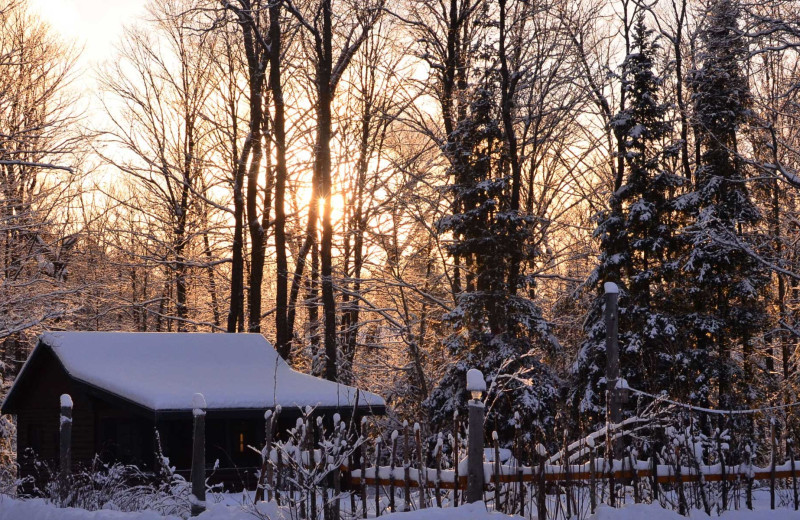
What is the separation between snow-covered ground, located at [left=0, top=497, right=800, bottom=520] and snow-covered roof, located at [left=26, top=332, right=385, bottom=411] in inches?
165

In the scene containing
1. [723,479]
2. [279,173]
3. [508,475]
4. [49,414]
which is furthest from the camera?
[279,173]

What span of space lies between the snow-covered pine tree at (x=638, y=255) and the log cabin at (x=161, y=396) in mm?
7061

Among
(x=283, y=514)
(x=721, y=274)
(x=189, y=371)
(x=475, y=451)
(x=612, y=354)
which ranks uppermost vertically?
(x=721, y=274)

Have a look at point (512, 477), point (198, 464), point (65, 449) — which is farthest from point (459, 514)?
point (65, 449)

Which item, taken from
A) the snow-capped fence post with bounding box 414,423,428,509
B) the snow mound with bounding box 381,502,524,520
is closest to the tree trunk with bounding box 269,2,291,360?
the snow-capped fence post with bounding box 414,423,428,509

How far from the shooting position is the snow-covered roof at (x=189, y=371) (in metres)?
17.5

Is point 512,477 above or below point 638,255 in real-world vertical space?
below

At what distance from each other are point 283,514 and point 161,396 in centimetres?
730

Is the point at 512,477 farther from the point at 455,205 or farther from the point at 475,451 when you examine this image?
the point at 455,205

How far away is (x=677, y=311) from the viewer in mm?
24453

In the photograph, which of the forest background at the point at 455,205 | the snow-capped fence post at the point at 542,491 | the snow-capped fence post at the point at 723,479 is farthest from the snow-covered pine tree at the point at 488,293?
the snow-capped fence post at the point at 542,491

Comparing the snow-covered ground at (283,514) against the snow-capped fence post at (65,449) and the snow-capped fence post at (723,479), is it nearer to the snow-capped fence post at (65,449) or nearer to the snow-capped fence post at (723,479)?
the snow-capped fence post at (723,479)

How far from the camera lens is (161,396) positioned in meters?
16.8

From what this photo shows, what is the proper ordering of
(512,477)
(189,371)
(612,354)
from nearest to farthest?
(512,477) → (612,354) → (189,371)
